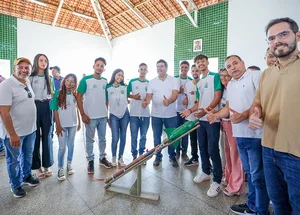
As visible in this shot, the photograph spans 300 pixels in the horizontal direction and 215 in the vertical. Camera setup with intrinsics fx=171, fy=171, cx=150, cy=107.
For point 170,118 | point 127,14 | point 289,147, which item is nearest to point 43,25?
point 127,14

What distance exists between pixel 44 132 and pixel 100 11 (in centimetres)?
725

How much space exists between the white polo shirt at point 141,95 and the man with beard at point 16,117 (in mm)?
1333

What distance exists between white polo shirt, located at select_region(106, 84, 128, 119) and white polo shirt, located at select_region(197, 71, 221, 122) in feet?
3.77

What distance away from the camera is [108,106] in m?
2.73

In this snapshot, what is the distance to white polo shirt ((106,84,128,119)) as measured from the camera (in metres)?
2.58

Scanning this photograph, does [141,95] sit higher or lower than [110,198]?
higher

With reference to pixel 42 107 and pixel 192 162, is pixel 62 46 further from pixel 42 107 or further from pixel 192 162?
pixel 192 162

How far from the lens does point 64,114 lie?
7.39ft

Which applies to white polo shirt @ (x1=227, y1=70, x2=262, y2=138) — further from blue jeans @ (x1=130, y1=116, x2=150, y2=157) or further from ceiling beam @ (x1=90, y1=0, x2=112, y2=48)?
ceiling beam @ (x1=90, y1=0, x2=112, y2=48)

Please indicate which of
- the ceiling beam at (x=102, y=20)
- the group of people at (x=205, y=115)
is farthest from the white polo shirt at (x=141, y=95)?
the ceiling beam at (x=102, y=20)

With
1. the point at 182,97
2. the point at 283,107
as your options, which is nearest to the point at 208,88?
the point at 182,97

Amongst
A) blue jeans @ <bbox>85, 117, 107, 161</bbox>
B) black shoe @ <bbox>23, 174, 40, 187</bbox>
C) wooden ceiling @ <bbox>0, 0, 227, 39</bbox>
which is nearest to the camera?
black shoe @ <bbox>23, 174, 40, 187</bbox>

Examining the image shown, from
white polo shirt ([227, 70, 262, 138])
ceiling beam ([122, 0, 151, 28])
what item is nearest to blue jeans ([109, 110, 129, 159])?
white polo shirt ([227, 70, 262, 138])

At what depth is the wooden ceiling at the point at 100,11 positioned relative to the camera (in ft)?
21.9
